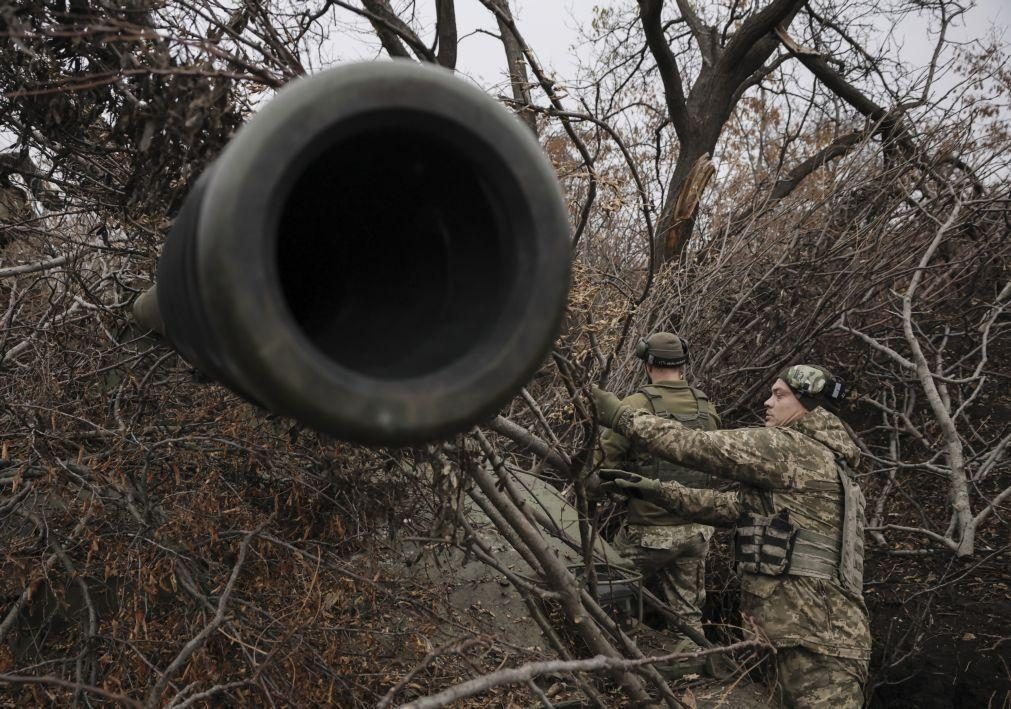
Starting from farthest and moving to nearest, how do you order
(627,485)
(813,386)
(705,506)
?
(705,506), (813,386), (627,485)

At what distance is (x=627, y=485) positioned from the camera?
10.9 feet

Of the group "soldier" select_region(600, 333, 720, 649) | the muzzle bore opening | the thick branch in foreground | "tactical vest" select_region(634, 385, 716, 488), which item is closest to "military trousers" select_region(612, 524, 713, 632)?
"soldier" select_region(600, 333, 720, 649)

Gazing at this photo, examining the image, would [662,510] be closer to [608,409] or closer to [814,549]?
[814,549]

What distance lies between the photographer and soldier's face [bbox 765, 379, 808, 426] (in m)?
4.09

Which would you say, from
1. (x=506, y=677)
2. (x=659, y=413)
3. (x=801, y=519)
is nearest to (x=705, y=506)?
(x=801, y=519)

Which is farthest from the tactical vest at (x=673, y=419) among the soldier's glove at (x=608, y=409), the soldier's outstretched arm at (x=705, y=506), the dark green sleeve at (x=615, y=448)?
the soldier's glove at (x=608, y=409)

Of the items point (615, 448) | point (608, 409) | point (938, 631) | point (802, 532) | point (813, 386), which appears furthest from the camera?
point (938, 631)

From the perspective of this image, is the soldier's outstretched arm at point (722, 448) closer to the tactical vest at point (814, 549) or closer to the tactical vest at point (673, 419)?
the tactical vest at point (814, 549)

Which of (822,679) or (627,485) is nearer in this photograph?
(627,485)

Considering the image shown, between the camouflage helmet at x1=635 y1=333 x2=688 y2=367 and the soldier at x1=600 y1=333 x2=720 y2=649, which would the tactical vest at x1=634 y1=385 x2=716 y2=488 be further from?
the camouflage helmet at x1=635 y1=333 x2=688 y2=367

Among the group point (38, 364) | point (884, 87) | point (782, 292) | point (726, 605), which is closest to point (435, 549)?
A: point (38, 364)

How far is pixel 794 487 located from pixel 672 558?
1422 millimetres

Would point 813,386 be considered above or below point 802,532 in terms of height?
above

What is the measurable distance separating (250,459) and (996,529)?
5759 millimetres
